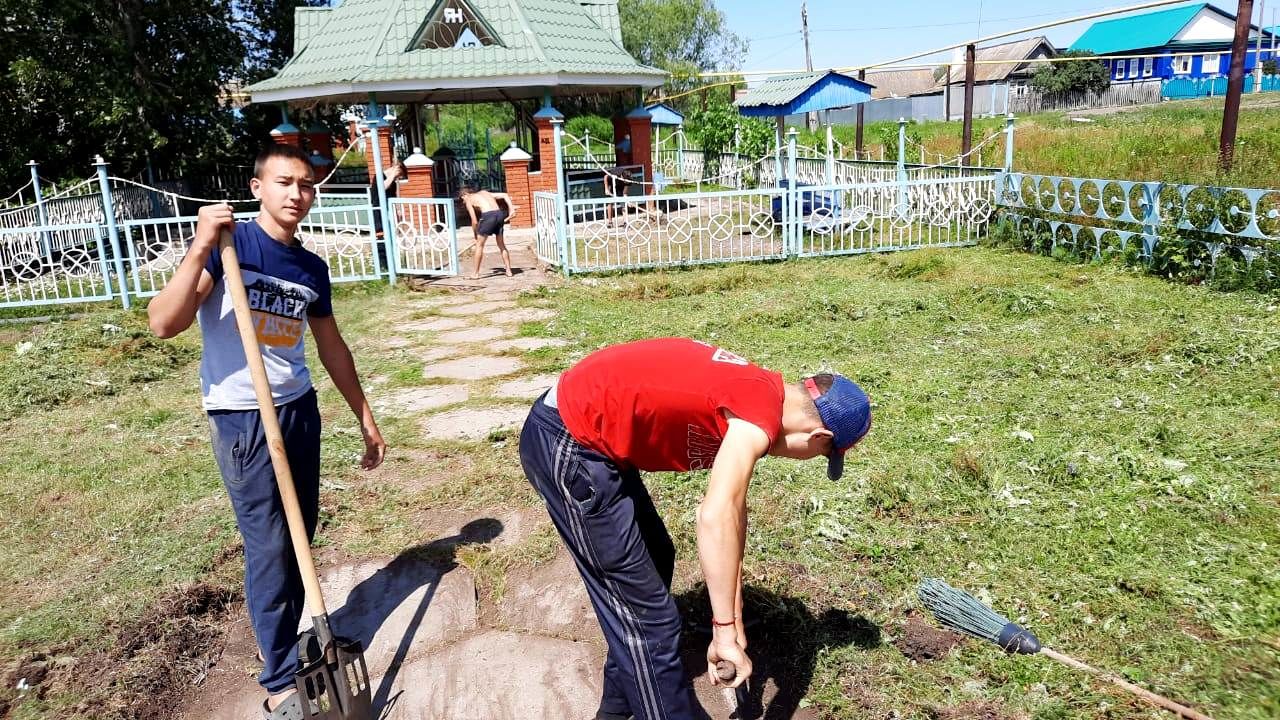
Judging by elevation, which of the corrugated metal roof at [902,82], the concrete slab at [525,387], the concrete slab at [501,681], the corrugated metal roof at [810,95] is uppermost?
the corrugated metal roof at [902,82]

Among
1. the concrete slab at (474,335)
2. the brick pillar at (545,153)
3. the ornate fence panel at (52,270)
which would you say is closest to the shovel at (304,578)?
the concrete slab at (474,335)

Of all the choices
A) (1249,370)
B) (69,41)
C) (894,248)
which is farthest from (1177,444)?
(69,41)

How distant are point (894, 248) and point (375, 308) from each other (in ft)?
21.9

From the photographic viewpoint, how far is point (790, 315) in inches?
325

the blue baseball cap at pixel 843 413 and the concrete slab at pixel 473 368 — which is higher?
the blue baseball cap at pixel 843 413

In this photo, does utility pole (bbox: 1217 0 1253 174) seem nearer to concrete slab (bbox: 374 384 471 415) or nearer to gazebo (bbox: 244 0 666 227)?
concrete slab (bbox: 374 384 471 415)

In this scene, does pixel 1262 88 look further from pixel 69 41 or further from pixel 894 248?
pixel 69 41

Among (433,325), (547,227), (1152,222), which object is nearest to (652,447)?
(433,325)

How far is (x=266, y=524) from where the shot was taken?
2939 millimetres

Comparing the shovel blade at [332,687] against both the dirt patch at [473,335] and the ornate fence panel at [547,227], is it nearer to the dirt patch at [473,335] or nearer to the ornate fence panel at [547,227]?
the dirt patch at [473,335]

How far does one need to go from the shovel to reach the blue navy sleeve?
0.34 metres

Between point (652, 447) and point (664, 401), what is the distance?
0.53 ft

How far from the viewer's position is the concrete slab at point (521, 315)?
9.32 meters

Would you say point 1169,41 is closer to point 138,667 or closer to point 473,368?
point 473,368
